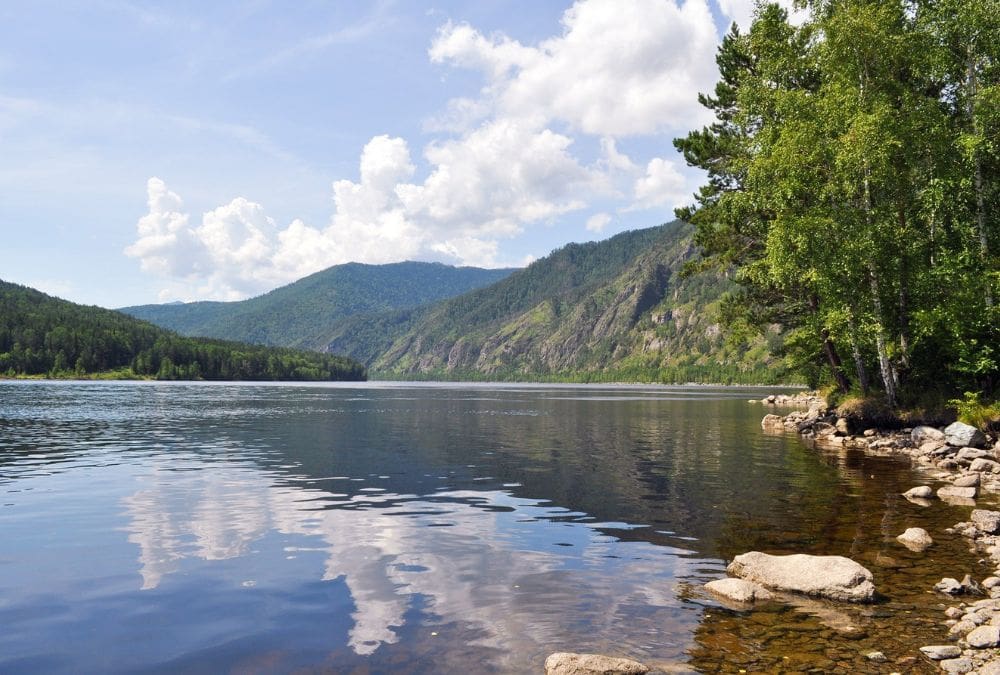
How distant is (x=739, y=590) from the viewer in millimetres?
14742

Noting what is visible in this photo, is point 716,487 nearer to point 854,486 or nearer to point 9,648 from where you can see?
point 854,486

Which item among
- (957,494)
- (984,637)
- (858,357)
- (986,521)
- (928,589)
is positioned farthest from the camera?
(858,357)

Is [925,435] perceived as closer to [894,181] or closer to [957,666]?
[894,181]

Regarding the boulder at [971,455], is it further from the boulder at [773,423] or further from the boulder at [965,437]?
the boulder at [773,423]

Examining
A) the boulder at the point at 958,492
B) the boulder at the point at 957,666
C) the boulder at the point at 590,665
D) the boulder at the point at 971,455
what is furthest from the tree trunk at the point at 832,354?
the boulder at the point at 590,665

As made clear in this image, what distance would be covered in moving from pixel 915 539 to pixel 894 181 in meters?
29.2

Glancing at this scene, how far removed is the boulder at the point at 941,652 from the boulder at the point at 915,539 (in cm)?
844

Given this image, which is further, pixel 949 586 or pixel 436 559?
pixel 436 559

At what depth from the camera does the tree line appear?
122 feet

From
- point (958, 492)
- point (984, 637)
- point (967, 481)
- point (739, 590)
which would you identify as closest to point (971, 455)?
point (967, 481)

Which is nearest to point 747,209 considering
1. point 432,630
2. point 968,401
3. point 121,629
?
point 968,401

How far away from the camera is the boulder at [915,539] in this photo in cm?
1900

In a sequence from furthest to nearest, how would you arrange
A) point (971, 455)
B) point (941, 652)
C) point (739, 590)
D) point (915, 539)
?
point (971, 455)
point (915, 539)
point (739, 590)
point (941, 652)

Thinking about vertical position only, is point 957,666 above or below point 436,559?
above
